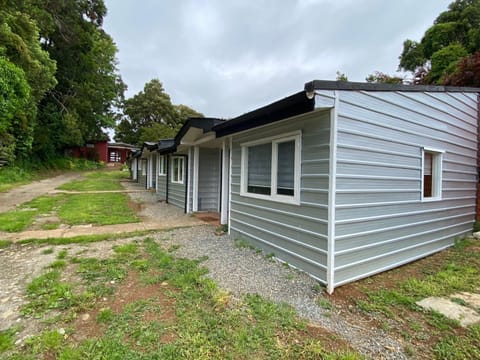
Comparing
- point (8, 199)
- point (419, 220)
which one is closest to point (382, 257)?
point (419, 220)

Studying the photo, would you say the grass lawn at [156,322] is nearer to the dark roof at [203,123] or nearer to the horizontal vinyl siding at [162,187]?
the dark roof at [203,123]

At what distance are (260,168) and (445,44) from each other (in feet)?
53.7

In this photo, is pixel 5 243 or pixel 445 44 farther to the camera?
pixel 445 44

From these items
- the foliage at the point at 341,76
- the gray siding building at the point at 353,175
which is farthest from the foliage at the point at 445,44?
the gray siding building at the point at 353,175

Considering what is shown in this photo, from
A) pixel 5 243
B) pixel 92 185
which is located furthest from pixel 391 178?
pixel 92 185

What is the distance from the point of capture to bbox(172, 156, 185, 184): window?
9367mm

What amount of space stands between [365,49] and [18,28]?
706 inches

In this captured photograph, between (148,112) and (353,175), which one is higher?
(148,112)

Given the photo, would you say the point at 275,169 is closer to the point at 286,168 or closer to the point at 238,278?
the point at 286,168

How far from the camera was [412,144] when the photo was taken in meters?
4.07

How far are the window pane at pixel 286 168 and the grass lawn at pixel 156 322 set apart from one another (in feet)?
5.73

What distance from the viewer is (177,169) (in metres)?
9.83

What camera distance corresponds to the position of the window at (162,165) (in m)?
11.4

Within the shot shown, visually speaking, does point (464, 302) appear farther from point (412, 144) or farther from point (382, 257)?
point (412, 144)
